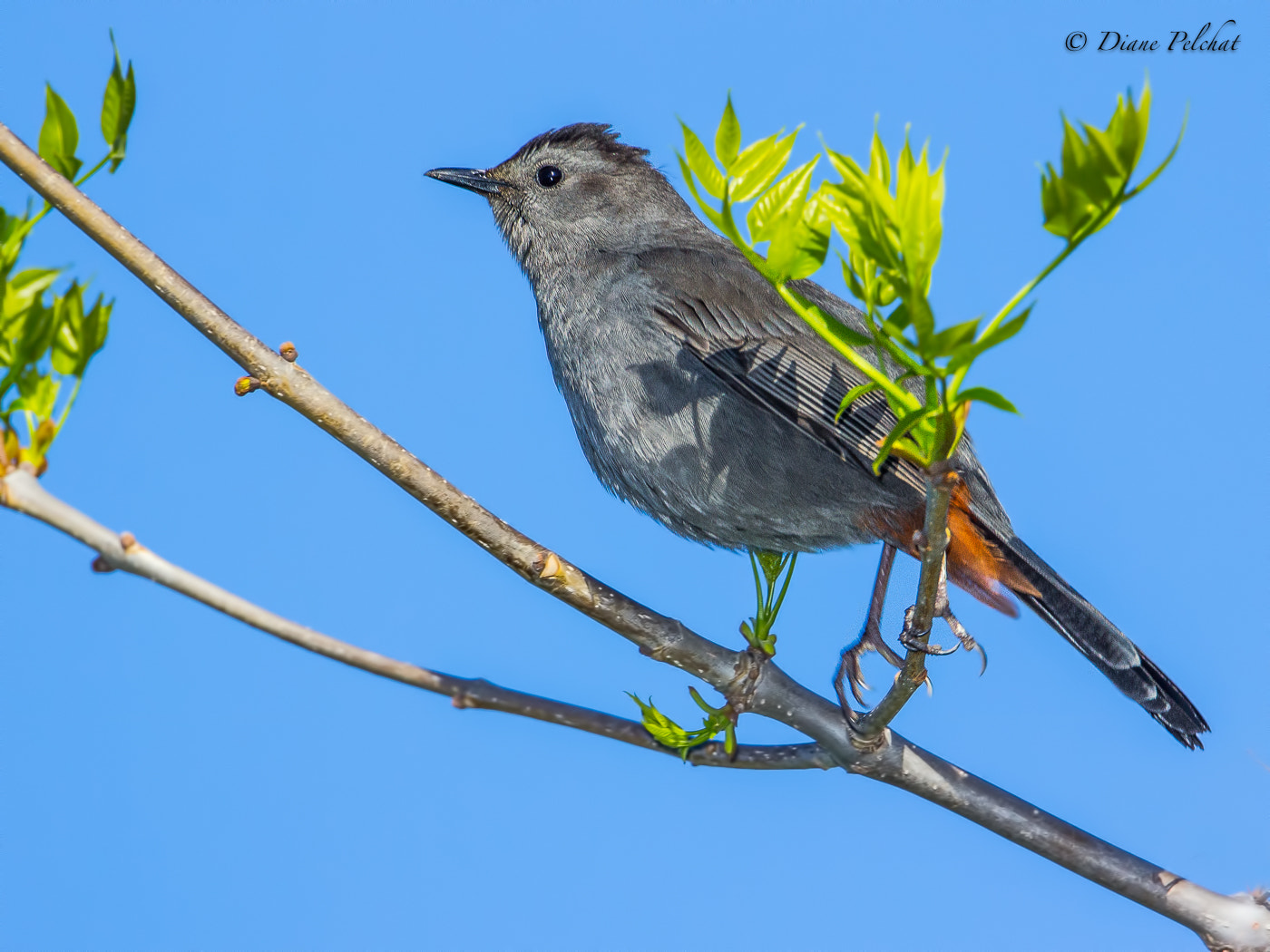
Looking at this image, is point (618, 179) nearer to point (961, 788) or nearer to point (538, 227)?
point (538, 227)

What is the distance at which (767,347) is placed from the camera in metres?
4.30

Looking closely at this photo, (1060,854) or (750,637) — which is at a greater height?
(750,637)

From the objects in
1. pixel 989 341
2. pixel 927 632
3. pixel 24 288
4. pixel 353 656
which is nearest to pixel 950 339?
pixel 989 341

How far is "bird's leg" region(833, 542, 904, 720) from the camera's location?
4379mm

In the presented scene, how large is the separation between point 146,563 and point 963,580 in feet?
9.77

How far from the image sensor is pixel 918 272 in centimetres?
186

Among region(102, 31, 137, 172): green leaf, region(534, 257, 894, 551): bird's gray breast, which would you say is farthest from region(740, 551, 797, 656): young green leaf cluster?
region(102, 31, 137, 172): green leaf

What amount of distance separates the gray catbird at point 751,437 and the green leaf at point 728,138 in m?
1.93

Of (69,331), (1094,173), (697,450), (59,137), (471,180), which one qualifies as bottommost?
(69,331)

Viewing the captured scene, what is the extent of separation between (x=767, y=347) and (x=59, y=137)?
2527 millimetres

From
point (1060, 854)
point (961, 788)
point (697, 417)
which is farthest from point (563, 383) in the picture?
point (1060, 854)

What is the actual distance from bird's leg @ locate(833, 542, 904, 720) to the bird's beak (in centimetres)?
247

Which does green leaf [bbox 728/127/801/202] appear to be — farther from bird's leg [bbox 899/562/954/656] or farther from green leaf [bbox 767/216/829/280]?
bird's leg [bbox 899/562/954/656]

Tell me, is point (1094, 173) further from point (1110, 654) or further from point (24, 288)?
point (1110, 654)
